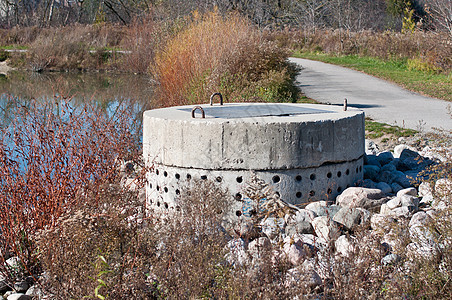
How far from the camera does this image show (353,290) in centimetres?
283

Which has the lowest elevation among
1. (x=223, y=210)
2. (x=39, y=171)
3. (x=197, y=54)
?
(x=223, y=210)

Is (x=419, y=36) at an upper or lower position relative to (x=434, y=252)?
upper

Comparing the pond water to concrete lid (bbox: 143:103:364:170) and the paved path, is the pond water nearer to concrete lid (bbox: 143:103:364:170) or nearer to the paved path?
the paved path

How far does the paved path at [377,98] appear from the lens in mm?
9691

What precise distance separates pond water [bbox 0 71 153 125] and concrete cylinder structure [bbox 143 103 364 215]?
8.14m

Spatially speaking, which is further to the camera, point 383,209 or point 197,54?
point 197,54

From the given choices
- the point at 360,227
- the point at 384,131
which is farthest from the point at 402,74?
the point at 360,227

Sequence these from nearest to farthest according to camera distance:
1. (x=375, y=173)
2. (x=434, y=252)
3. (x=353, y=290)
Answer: (x=353, y=290) < (x=434, y=252) < (x=375, y=173)

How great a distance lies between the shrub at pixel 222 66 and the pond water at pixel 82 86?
1.76 metres

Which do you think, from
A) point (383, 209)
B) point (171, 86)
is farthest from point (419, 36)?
point (383, 209)

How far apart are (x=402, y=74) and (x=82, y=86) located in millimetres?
11556

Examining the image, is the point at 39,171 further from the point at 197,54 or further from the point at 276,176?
the point at 197,54

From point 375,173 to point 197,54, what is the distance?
6.29 metres

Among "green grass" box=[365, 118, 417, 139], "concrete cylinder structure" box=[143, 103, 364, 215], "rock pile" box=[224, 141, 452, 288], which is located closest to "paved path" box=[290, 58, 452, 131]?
"green grass" box=[365, 118, 417, 139]
